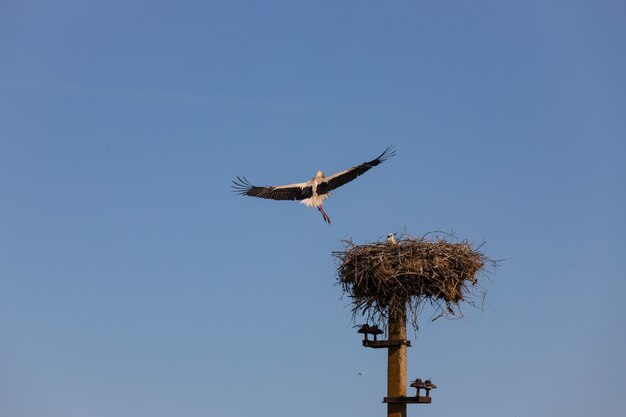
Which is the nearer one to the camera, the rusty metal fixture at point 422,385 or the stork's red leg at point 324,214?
the rusty metal fixture at point 422,385

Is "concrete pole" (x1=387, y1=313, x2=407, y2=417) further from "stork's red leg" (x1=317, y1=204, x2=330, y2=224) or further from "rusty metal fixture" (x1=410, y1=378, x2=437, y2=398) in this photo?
"stork's red leg" (x1=317, y1=204, x2=330, y2=224)

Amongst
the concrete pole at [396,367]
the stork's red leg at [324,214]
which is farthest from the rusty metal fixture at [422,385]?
the stork's red leg at [324,214]

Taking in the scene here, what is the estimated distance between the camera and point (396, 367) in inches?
551

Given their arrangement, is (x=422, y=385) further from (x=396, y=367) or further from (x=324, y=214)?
(x=324, y=214)

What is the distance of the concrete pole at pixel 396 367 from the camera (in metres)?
13.7

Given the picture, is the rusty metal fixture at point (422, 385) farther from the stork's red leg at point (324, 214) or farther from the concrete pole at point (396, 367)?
the stork's red leg at point (324, 214)

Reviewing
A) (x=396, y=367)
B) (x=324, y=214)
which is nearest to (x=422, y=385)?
(x=396, y=367)

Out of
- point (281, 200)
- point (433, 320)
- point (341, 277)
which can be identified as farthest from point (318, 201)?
point (433, 320)

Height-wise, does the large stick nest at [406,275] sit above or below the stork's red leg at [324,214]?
below

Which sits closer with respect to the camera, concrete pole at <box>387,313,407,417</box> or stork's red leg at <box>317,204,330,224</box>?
concrete pole at <box>387,313,407,417</box>

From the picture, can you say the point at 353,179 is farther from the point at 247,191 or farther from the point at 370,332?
the point at 370,332

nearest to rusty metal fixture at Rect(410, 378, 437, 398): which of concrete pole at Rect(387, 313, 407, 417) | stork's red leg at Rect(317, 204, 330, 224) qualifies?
concrete pole at Rect(387, 313, 407, 417)

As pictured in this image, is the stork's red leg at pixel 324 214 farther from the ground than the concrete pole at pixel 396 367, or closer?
farther from the ground

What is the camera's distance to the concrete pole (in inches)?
541
